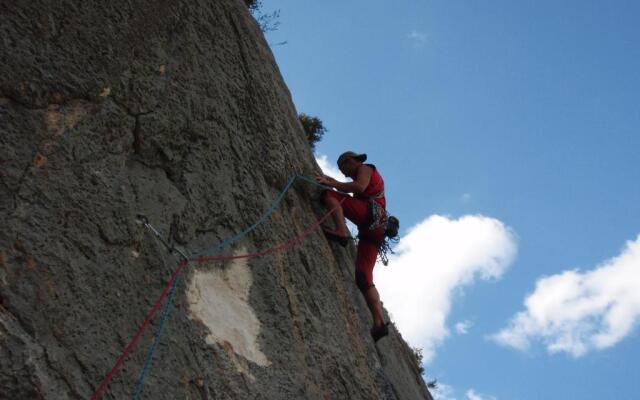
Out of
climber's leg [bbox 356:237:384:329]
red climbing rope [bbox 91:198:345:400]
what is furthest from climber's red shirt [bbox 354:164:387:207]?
red climbing rope [bbox 91:198:345:400]

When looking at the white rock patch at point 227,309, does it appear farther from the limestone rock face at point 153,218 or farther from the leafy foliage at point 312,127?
the leafy foliage at point 312,127

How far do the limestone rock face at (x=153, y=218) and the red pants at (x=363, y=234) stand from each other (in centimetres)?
86

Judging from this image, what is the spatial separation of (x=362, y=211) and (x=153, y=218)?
3347 millimetres

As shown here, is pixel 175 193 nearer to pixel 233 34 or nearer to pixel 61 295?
pixel 61 295

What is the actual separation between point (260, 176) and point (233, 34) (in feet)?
4.61

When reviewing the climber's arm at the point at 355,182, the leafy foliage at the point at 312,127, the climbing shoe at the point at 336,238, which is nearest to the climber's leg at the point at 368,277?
the climbing shoe at the point at 336,238

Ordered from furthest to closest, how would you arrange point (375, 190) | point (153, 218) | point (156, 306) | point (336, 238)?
point (375, 190) → point (336, 238) → point (153, 218) → point (156, 306)

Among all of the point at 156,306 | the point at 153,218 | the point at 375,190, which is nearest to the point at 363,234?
the point at 375,190

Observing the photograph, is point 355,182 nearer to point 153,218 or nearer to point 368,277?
point 368,277

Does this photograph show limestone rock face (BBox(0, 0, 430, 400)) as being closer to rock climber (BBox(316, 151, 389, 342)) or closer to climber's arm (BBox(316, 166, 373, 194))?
rock climber (BBox(316, 151, 389, 342))

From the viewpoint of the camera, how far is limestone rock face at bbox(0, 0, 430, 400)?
11.6 ft

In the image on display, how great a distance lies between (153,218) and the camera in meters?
4.36

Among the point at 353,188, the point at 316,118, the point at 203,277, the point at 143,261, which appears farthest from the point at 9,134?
the point at 316,118

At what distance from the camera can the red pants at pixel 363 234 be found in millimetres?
7141
